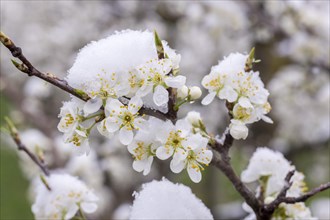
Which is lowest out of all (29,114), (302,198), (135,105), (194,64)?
(302,198)

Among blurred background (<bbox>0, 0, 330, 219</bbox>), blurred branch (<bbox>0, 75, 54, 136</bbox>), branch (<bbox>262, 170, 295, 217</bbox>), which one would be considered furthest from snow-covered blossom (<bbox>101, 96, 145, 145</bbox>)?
blurred branch (<bbox>0, 75, 54, 136</bbox>)

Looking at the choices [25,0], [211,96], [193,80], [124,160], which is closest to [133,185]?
[124,160]

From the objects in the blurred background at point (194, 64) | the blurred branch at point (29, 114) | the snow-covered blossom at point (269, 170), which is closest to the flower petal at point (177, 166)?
the snow-covered blossom at point (269, 170)

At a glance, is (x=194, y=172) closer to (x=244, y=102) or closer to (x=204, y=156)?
(x=204, y=156)

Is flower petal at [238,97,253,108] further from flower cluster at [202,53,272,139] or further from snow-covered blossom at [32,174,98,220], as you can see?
snow-covered blossom at [32,174,98,220]

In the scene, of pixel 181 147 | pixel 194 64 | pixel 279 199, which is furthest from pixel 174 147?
pixel 194 64

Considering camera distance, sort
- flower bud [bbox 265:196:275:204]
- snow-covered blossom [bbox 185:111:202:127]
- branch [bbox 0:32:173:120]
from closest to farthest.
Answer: branch [bbox 0:32:173:120] < snow-covered blossom [bbox 185:111:202:127] < flower bud [bbox 265:196:275:204]
